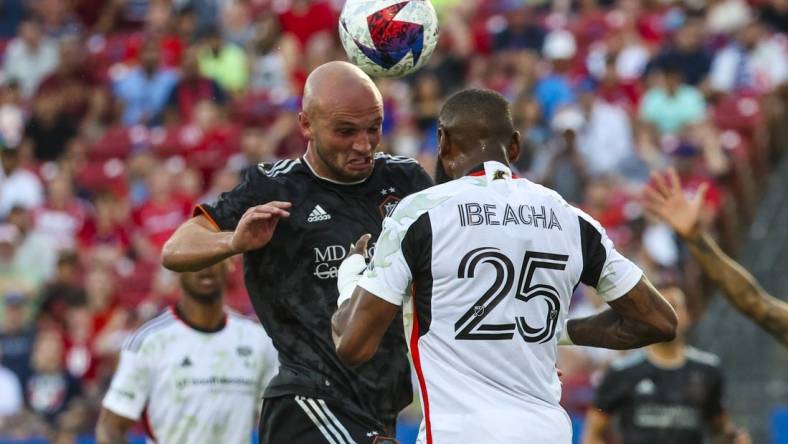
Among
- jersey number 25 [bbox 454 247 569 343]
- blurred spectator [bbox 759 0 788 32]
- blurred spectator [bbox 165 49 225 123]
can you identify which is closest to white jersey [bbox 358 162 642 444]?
jersey number 25 [bbox 454 247 569 343]

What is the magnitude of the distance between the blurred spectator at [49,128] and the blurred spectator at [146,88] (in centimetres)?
82

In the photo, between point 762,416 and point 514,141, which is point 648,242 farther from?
point 514,141

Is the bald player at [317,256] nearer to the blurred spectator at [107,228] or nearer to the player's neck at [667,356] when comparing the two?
the player's neck at [667,356]

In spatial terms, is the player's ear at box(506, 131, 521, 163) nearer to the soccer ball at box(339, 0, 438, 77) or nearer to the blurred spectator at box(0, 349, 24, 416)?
the soccer ball at box(339, 0, 438, 77)

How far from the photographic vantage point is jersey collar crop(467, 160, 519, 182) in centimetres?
521

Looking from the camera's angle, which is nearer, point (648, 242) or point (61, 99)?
point (648, 242)

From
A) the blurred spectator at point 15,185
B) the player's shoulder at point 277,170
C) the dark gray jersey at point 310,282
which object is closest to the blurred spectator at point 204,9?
the blurred spectator at point 15,185

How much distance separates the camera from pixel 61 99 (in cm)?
2038

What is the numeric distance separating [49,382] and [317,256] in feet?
27.4

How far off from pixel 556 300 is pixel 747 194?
10.0m

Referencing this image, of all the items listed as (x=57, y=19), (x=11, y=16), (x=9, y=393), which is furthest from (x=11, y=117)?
(x=9, y=393)

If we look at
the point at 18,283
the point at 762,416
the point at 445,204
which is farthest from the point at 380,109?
the point at 18,283

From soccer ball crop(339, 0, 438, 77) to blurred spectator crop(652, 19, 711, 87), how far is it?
10.3 meters

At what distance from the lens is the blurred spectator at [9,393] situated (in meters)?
13.6
